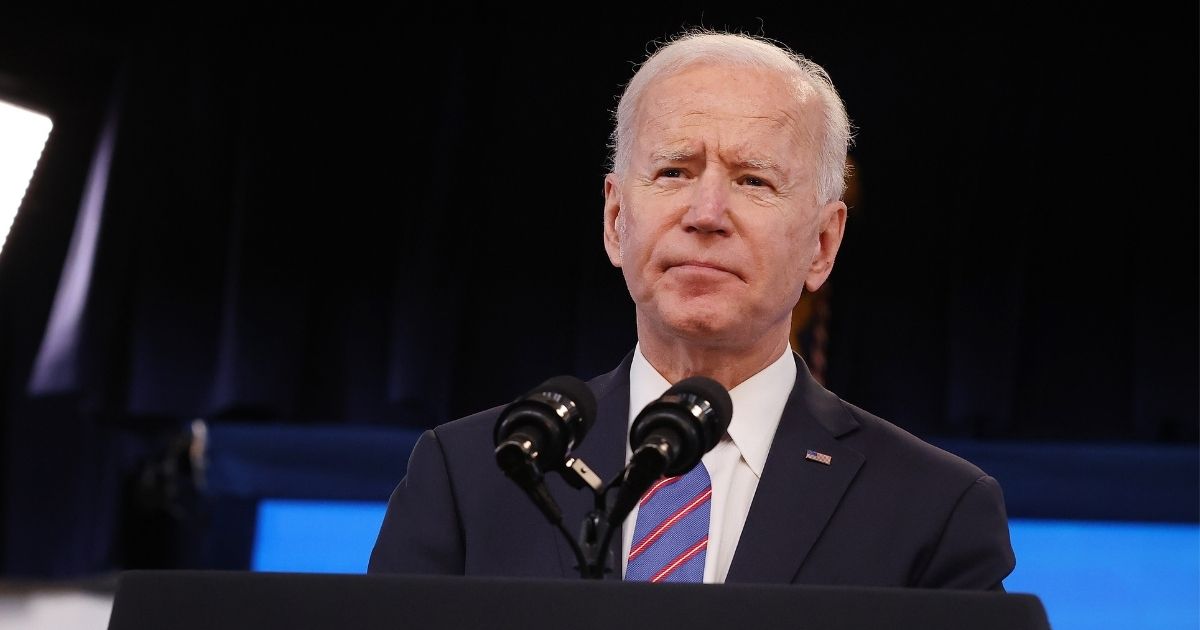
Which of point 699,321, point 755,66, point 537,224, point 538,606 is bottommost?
point 538,606

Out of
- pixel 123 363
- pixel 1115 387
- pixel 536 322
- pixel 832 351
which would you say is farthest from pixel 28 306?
pixel 1115 387

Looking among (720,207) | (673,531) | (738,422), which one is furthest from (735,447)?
(720,207)

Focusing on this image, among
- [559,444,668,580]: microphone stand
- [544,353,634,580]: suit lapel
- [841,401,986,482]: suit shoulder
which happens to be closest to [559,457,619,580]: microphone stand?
[559,444,668,580]: microphone stand

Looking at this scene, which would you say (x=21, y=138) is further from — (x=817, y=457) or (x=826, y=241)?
(x=817, y=457)

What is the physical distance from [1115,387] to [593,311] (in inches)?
59.6

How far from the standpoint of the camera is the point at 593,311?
3.94 meters

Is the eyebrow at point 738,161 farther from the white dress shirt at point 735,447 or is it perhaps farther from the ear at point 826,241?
the white dress shirt at point 735,447

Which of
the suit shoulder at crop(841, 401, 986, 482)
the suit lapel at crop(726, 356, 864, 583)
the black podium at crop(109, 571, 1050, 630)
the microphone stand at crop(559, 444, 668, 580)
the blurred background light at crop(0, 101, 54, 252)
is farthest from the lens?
the blurred background light at crop(0, 101, 54, 252)

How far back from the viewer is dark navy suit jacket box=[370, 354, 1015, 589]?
1309 millimetres

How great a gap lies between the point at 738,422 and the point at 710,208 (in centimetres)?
24

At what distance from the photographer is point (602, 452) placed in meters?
1.44

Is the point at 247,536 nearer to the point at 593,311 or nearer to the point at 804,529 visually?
the point at 593,311

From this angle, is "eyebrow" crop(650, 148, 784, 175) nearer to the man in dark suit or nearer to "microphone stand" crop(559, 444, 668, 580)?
the man in dark suit

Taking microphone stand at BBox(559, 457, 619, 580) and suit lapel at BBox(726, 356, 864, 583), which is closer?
microphone stand at BBox(559, 457, 619, 580)
